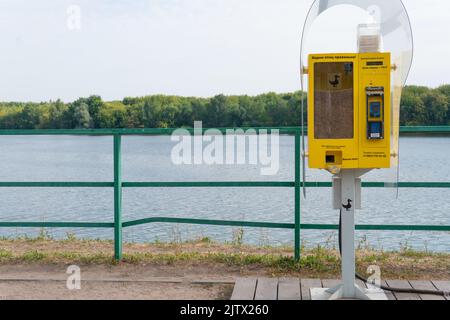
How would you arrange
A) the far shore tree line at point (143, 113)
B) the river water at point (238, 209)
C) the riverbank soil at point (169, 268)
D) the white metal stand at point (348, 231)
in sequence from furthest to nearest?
1. the far shore tree line at point (143, 113)
2. the river water at point (238, 209)
3. the riverbank soil at point (169, 268)
4. the white metal stand at point (348, 231)

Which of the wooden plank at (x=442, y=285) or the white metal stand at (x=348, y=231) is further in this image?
the wooden plank at (x=442, y=285)

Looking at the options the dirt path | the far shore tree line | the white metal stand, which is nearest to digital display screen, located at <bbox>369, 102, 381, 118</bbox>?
the white metal stand

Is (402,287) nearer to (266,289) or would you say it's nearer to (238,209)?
(266,289)

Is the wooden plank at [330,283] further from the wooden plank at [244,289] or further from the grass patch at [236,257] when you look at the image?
the wooden plank at [244,289]

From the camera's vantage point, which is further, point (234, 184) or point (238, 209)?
point (238, 209)

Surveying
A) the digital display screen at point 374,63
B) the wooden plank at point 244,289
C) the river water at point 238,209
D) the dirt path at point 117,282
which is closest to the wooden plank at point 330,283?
the wooden plank at point 244,289

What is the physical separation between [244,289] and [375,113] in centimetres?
181

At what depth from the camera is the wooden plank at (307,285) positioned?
4.52m

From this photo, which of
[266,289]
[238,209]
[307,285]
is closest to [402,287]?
[307,285]

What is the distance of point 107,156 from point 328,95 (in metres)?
28.6

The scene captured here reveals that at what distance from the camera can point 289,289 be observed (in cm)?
467

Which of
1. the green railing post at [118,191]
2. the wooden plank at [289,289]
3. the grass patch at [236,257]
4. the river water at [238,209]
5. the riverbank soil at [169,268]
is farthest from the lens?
the river water at [238,209]

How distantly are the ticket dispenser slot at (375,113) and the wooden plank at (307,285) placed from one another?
54.3 inches

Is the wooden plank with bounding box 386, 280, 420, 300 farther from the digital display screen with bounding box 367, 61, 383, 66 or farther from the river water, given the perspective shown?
the digital display screen with bounding box 367, 61, 383, 66
